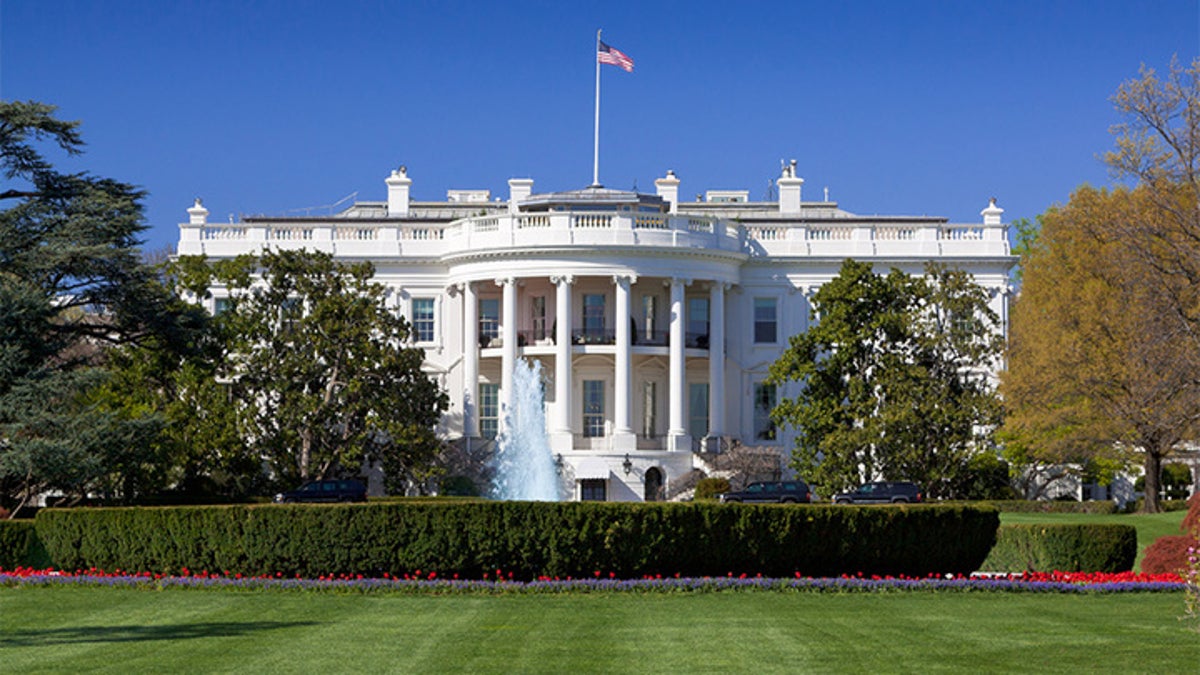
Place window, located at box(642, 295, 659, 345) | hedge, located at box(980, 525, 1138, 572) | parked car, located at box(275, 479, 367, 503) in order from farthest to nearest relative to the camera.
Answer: window, located at box(642, 295, 659, 345)
parked car, located at box(275, 479, 367, 503)
hedge, located at box(980, 525, 1138, 572)

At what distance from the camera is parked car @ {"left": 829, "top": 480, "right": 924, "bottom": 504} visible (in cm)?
4700

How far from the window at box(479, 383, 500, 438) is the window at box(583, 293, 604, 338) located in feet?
13.6

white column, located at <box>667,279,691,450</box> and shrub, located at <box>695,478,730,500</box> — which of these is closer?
shrub, located at <box>695,478,730,500</box>

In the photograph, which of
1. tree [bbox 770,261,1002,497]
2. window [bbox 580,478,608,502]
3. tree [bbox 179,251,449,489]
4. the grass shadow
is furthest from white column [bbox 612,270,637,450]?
the grass shadow

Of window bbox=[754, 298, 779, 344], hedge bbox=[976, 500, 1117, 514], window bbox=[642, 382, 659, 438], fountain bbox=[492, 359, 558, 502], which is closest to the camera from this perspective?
hedge bbox=[976, 500, 1117, 514]

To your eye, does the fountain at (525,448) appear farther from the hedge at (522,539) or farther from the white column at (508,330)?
the hedge at (522,539)

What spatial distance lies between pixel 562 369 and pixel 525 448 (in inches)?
133

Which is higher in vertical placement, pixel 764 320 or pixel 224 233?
pixel 224 233

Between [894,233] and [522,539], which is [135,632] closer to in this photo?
[522,539]

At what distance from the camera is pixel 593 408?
60375mm

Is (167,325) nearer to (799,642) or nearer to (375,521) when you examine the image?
(375,521)

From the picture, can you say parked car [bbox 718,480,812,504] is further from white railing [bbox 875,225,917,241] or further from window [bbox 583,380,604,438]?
white railing [bbox 875,225,917,241]

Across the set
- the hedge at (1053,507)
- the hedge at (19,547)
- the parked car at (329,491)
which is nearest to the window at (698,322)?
the hedge at (1053,507)

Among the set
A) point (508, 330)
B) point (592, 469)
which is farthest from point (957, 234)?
point (508, 330)
